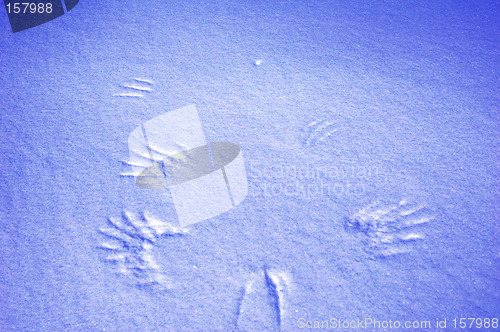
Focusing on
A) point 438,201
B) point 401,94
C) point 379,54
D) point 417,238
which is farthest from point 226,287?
point 379,54

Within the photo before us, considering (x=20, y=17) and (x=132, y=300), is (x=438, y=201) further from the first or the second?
(x=20, y=17)

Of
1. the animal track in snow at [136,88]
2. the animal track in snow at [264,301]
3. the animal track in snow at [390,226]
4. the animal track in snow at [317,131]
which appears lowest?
the animal track in snow at [264,301]

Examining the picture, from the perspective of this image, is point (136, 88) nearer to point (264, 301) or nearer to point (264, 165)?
point (264, 165)

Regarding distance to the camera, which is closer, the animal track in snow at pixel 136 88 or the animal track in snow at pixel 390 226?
the animal track in snow at pixel 390 226

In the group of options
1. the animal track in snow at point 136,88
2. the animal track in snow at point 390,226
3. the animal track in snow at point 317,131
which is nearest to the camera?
the animal track in snow at point 390,226

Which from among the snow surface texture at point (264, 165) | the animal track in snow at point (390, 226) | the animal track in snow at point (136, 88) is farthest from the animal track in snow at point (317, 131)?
the animal track in snow at point (136, 88)

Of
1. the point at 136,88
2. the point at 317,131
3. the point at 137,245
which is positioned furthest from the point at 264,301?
the point at 136,88

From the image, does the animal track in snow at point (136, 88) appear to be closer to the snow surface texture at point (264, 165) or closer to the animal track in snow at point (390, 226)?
the snow surface texture at point (264, 165)
